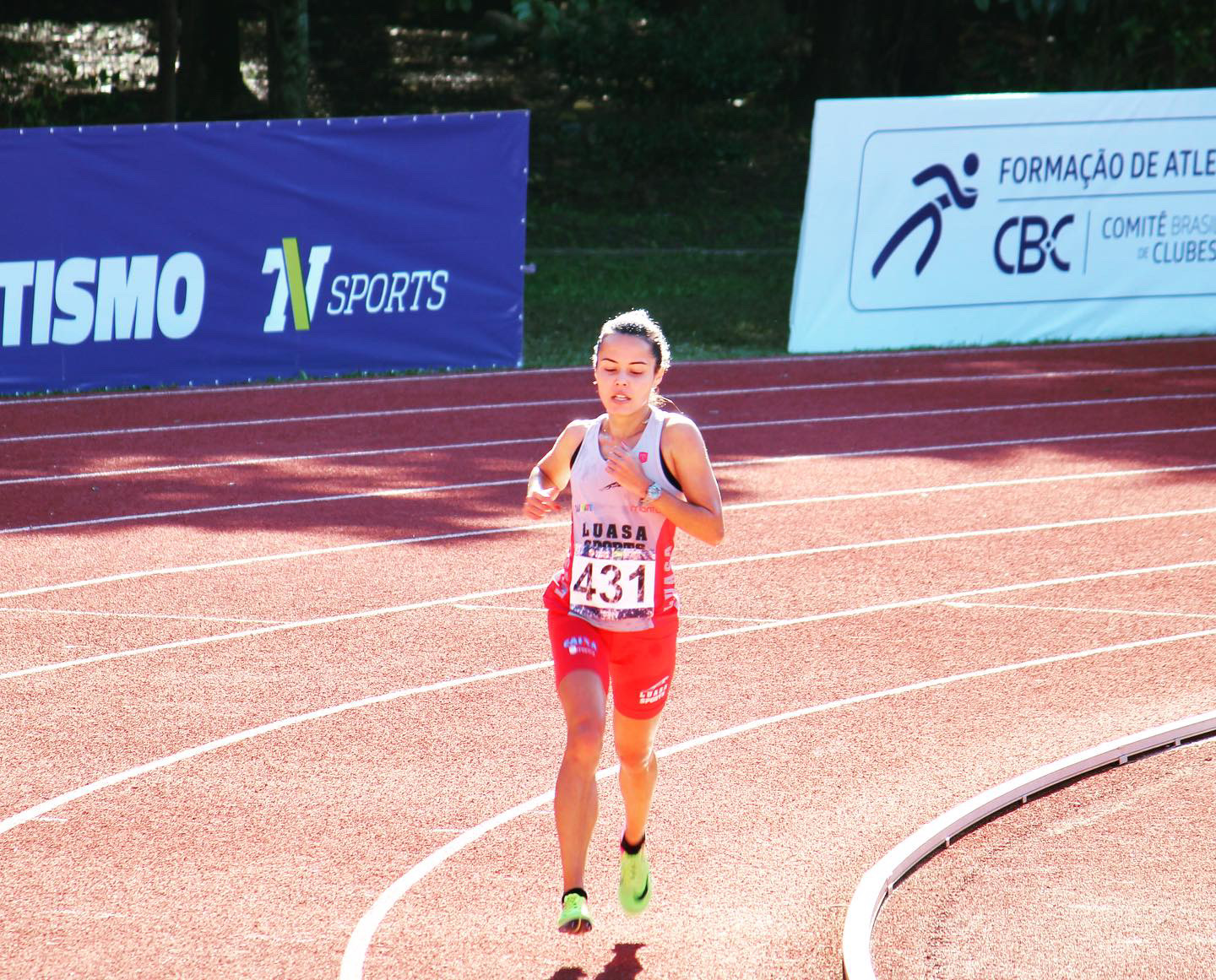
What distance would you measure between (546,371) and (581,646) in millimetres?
9851

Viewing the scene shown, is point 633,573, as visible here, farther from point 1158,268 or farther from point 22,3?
point 22,3

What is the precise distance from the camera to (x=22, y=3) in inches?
1193

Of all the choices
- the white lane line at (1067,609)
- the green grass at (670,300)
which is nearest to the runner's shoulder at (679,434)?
the white lane line at (1067,609)

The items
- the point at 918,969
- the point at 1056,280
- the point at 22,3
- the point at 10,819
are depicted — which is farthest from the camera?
the point at 22,3

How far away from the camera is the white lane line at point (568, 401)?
11602 millimetres

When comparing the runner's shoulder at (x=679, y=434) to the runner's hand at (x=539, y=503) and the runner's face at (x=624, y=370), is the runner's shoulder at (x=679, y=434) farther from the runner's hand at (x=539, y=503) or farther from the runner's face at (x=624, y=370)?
the runner's hand at (x=539, y=503)

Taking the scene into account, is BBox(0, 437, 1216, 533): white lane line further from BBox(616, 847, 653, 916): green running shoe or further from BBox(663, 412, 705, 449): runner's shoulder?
BBox(616, 847, 653, 916): green running shoe

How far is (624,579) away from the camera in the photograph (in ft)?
14.4

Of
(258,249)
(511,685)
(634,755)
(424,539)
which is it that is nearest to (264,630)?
(511,685)

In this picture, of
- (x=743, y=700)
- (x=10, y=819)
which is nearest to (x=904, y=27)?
(x=743, y=700)

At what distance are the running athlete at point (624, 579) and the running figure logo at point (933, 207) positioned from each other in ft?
35.2

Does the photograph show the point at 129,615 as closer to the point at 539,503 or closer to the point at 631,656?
the point at 539,503

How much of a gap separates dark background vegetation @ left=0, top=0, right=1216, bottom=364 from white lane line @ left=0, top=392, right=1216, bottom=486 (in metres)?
4.37

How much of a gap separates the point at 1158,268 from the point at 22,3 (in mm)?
22668
